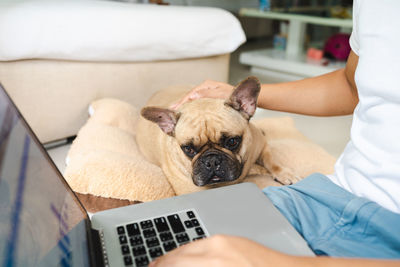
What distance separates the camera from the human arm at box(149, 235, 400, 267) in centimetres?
36

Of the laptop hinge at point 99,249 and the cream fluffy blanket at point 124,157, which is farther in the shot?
the cream fluffy blanket at point 124,157

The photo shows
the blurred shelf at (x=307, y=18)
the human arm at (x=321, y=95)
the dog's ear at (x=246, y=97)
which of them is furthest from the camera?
the blurred shelf at (x=307, y=18)

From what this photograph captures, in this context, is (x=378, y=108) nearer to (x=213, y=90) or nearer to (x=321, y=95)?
(x=321, y=95)

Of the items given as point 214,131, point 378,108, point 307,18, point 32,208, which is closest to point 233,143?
point 214,131

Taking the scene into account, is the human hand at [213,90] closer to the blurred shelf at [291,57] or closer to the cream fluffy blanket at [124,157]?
the cream fluffy blanket at [124,157]

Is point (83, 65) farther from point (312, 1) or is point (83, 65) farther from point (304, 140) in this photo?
point (312, 1)

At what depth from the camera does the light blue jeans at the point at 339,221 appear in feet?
1.64

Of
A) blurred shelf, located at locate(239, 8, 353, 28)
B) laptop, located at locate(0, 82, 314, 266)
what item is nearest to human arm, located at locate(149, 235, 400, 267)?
laptop, located at locate(0, 82, 314, 266)

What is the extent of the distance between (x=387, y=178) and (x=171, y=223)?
0.33 meters

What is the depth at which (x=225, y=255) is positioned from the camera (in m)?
0.36

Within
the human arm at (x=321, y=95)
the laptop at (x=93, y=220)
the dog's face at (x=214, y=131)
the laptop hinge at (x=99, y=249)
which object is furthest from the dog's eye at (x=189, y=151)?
the laptop hinge at (x=99, y=249)

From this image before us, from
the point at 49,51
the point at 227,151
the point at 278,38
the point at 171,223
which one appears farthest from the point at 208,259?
the point at 278,38

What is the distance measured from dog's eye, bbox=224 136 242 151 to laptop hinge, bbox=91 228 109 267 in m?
0.61

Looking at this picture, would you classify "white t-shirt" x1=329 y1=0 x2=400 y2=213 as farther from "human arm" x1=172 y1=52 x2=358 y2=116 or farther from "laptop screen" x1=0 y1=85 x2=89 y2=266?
"laptop screen" x1=0 y1=85 x2=89 y2=266
